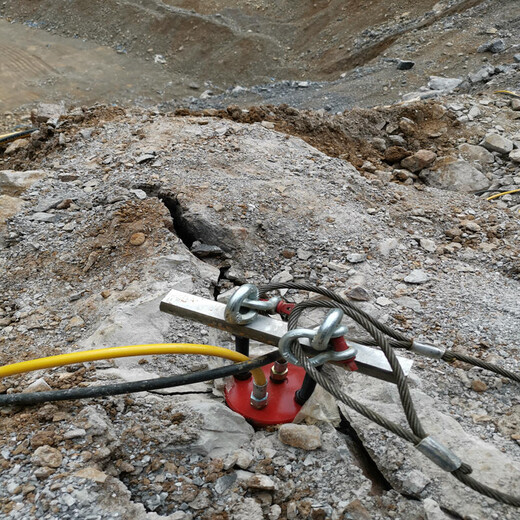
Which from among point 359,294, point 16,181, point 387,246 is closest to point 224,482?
point 359,294

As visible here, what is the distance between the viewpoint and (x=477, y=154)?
4.37 m

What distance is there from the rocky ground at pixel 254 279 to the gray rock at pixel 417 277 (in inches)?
0.5

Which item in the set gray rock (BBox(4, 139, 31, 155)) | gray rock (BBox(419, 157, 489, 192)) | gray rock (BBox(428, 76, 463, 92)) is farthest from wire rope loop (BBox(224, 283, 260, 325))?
gray rock (BBox(428, 76, 463, 92))

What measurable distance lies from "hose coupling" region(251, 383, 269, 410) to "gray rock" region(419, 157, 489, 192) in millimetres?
3024

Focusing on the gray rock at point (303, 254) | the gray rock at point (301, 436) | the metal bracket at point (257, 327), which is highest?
the metal bracket at point (257, 327)

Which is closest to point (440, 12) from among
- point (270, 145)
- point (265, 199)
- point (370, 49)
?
point (370, 49)

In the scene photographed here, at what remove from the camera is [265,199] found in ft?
9.78

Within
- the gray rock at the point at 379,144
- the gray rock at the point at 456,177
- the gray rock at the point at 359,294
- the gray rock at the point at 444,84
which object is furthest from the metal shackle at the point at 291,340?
the gray rock at the point at 444,84

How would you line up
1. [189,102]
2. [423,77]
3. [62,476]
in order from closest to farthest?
[62,476] → [423,77] → [189,102]

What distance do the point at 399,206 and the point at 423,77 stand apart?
5269mm

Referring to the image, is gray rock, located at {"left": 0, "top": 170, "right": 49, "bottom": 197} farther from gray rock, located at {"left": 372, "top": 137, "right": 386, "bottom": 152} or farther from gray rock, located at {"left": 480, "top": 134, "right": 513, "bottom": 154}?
gray rock, located at {"left": 480, "top": 134, "right": 513, "bottom": 154}

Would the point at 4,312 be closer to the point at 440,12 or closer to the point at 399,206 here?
the point at 399,206

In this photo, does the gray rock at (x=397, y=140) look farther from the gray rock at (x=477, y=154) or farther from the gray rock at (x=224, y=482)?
the gray rock at (x=224, y=482)

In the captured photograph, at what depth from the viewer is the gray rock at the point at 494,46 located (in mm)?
7211
